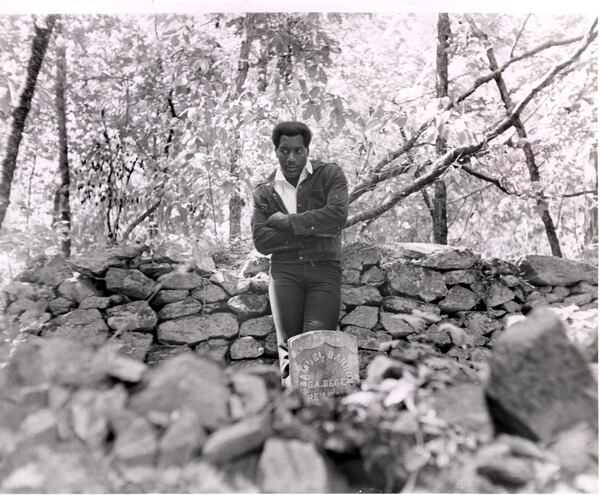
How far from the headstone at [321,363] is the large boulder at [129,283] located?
1.67 meters

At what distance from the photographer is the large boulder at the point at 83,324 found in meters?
4.21

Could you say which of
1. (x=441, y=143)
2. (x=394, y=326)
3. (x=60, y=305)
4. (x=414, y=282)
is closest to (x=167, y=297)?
(x=60, y=305)

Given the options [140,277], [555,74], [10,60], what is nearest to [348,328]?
[140,277]

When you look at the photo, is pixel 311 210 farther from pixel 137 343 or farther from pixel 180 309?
pixel 137 343

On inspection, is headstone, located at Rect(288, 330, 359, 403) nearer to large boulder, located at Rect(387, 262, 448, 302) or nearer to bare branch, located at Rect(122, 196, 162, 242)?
large boulder, located at Rect(387, 262, 448, 302)

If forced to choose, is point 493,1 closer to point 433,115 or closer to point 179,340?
point 433,115

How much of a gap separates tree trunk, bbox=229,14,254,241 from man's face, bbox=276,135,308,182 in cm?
73

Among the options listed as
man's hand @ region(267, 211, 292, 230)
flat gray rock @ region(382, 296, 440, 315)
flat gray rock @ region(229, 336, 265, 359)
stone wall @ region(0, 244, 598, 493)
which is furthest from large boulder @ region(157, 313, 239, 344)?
stone wall @ region(0, 244, 598, 493)

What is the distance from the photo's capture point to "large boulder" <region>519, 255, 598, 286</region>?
15.9 ft

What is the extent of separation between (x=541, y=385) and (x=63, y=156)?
439 cm

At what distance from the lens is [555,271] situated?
16.3ft

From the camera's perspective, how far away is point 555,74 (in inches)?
162

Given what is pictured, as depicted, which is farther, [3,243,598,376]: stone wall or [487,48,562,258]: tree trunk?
[487,48,562,258]: tree trunk

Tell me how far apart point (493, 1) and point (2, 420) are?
3365mm
